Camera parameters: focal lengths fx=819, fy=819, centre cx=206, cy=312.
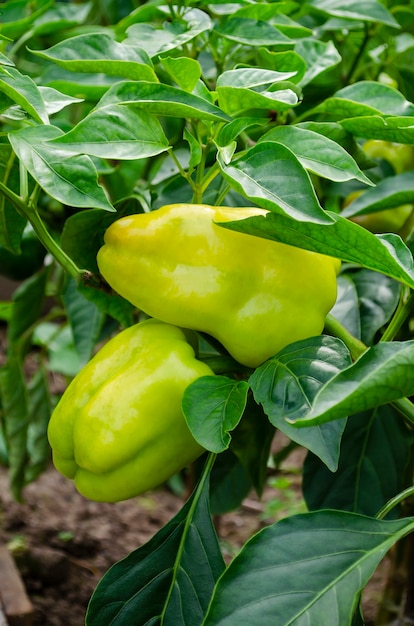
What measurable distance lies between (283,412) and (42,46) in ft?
3.42

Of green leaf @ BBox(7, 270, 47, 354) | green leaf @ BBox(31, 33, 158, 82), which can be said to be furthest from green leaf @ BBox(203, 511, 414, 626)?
green leaf @ BBox(7, 270, 47, 354)

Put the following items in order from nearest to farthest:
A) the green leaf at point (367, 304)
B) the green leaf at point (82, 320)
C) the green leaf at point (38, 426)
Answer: the green leaf at point (367, 304) < the green leaf at point (82, 320) < the green leaf at point (38, 426)

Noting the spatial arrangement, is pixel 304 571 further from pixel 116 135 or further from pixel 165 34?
pixel 165 34

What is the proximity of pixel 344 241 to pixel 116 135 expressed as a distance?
0.16 metres

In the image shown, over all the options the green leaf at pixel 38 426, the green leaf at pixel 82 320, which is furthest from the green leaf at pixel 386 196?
the green leaf at pixel 38 426

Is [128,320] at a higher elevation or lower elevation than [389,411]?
higher

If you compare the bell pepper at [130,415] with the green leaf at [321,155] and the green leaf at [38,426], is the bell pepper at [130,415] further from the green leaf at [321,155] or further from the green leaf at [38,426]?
the green leaf at [38,426]

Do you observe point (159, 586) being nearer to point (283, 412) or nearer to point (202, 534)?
point (202, 534)

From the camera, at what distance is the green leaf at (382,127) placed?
0.59 meters

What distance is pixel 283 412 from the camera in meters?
0.53

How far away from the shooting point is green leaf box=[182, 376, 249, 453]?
20.9 inches

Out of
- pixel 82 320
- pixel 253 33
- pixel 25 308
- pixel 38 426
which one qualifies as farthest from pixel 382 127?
pixel 38 426

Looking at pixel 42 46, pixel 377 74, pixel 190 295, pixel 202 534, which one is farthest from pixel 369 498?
pixel 42 46

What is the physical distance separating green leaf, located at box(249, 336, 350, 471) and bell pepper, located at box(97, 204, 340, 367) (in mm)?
24
